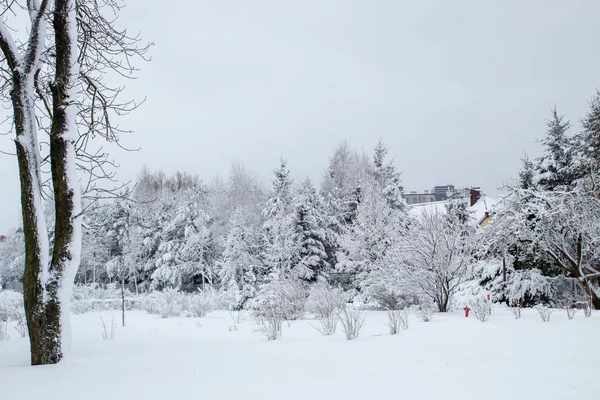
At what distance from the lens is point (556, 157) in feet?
78.1

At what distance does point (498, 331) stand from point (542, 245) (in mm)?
8490

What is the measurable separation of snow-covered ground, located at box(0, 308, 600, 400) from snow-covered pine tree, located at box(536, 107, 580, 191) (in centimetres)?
1811

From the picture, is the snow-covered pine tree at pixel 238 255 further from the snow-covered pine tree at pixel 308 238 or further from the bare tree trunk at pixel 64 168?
the bare tree trunk at pixel 64 168

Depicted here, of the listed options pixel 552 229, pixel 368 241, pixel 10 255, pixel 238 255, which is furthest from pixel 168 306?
pixel 10 255

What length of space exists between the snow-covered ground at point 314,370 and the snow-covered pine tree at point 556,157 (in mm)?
18113

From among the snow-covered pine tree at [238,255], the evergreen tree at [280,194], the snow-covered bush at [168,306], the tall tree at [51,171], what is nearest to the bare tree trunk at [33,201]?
the tall tree at [51,171]

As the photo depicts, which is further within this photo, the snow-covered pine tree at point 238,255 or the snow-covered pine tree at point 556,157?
the snow-covered pine tree at point 238,255

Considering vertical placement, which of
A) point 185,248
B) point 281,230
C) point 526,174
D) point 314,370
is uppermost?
point 526,174

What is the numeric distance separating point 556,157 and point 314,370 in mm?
23612

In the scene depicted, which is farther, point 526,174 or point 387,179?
point 387,179

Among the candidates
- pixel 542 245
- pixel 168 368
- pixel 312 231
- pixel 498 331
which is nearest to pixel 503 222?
pixel 542 245

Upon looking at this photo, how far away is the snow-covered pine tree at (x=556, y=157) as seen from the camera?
925 inches

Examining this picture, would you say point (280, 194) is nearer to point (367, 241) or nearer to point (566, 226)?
point (367, 241)

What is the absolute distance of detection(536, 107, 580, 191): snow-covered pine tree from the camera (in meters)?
23.5
